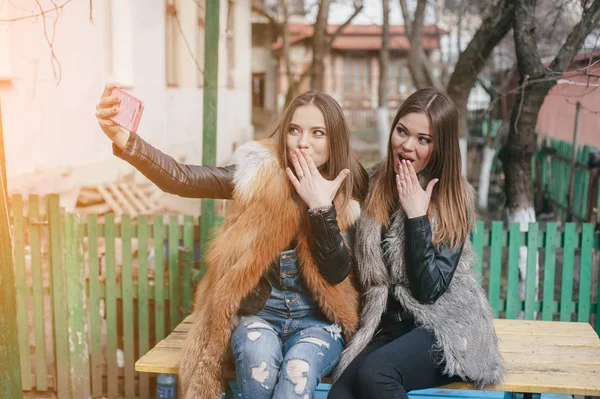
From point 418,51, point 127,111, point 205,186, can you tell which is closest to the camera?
point 127,111

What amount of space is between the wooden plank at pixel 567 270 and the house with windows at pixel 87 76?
8.99 ft

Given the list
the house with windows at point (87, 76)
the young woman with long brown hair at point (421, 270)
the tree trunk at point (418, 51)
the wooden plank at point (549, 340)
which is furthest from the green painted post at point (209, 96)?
the tree trunk at point (418, 51)

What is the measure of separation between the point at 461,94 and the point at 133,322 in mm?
3904

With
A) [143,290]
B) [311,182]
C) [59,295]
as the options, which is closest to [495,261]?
[311,182]

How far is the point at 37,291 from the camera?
432 cm

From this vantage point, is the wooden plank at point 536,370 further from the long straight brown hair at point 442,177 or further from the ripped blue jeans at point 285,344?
the long straight brown hair at point 442,177

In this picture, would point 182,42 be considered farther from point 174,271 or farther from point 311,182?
point 311,182

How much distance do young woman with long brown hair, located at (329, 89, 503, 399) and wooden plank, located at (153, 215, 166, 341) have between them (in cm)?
171

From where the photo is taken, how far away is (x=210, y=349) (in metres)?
2.94

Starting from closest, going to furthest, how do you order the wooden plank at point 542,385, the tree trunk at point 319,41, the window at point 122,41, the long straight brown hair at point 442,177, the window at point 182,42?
the wooden plank at point 542,385 → the long straight brown hair at point 442,177 → the window at point 122,41 → the window at point 182,42 → the tree trunk at point 319,41

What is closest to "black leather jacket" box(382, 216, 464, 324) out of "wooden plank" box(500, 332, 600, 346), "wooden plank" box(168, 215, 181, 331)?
"wooden plank" box(500, 332, 600, 346)

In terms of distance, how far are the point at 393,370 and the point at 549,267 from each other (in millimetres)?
2088

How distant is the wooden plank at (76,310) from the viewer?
418 cm

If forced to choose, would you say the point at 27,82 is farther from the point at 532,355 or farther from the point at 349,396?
the point at 532,355
